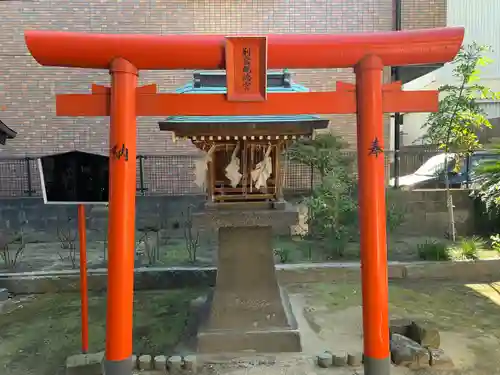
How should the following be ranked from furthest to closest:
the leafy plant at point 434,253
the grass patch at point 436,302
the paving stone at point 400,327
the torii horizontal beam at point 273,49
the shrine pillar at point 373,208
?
1. the leafy plant at point 434,253
2. the grass patch at point 436,302
3. the paving stone at point 400,327
4. the shrine pillar at point 373,208
5. the torii horizontal beam at point 273,49

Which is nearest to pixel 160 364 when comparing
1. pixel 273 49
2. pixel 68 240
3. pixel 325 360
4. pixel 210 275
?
pixel 325 360

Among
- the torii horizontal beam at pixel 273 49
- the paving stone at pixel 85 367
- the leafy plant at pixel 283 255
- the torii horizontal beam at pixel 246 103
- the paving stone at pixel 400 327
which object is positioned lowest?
the paving stone at pixel 85 367

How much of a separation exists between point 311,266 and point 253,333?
12.1 ft

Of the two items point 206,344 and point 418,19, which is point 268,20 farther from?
point 206,344

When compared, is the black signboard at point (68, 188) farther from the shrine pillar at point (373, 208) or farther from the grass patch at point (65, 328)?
the shrine pillar at point (373, 208)

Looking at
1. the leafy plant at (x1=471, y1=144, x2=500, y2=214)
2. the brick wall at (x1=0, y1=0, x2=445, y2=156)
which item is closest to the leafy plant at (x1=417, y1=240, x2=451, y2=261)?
the leafy plant at (x1=471, y1=144, x2=500, y2=214)

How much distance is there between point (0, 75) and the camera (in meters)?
13.3

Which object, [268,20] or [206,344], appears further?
[268,20]

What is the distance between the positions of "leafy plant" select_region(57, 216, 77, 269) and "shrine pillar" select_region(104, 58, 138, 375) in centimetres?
615

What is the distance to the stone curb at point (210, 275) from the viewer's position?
8.80m

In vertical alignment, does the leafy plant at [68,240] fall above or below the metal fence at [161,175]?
below

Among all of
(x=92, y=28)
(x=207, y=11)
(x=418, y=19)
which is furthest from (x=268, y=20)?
(x=92, y=28)

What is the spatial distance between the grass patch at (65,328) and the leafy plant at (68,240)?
5.87 feet

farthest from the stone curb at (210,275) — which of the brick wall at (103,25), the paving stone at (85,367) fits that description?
the brick wall at (103,25)
